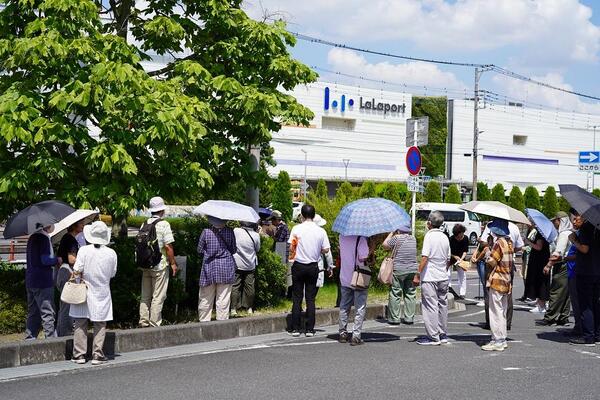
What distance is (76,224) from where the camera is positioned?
8.93 meters

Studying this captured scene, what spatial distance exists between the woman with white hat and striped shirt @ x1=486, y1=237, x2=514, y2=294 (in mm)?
4791

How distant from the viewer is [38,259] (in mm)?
8891

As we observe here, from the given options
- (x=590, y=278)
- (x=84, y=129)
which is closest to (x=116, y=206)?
(x=84, y=129)

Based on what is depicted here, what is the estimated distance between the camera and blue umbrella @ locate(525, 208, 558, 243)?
40.6ft

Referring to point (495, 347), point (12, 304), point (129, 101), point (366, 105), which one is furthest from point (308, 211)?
point (366, 105)

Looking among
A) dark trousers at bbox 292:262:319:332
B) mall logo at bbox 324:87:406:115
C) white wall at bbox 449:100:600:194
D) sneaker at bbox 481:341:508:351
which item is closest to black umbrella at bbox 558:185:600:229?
sneaker at bbox 481:341:508:351

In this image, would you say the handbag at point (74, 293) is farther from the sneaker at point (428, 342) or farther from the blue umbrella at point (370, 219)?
the sneaker at point (428, 342)

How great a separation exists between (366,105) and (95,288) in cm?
6900

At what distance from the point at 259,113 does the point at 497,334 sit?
4734 mm

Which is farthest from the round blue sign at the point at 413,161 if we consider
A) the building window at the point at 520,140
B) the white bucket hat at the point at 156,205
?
the building window at the point at 520,140

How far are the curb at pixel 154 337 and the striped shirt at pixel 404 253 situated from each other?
121 centimetres

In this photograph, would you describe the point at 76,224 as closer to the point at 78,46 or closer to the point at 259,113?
the point at 78,46

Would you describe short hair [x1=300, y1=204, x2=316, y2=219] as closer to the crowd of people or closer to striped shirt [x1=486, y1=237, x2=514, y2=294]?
the crowd of people

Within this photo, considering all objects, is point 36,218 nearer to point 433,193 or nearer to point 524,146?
point 433,193
